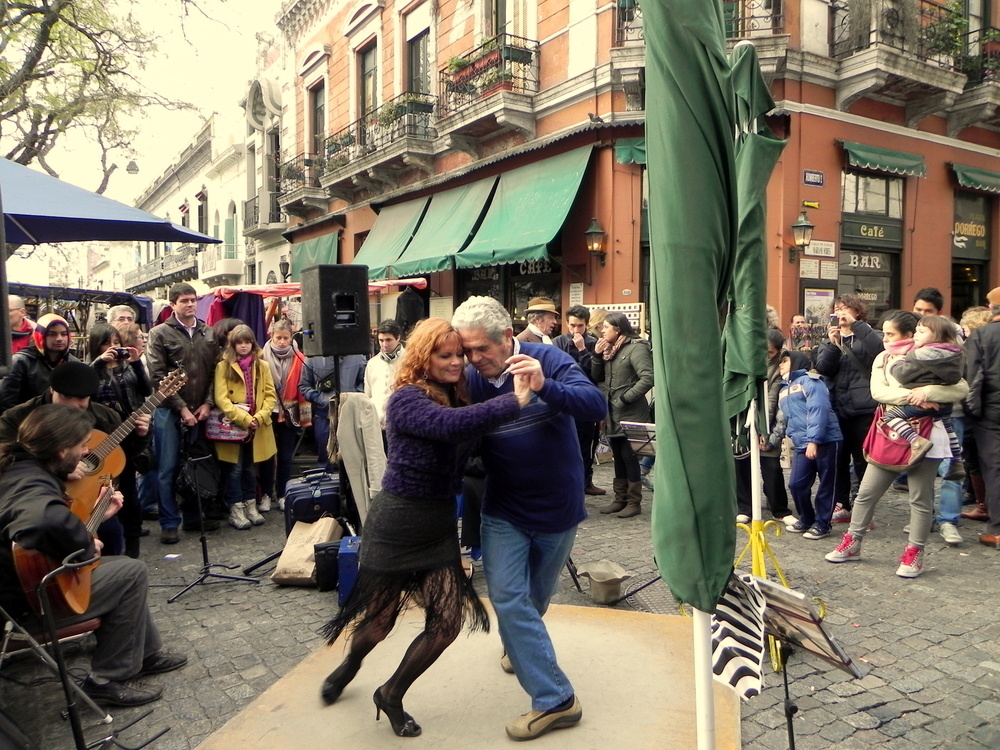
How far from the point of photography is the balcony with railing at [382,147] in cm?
1563

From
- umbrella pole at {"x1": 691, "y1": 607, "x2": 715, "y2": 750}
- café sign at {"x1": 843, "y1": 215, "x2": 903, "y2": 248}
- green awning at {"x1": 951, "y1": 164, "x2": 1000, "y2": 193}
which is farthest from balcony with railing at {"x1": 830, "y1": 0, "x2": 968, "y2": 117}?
umbrella pole at {"x1": 691, "y1": 607, "x2": 715, "y2": 750}

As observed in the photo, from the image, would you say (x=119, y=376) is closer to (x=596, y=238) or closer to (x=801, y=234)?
(x=596, y=238)

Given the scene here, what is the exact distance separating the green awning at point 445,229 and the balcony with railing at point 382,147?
3.94ft

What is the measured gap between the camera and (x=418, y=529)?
3.08 metres

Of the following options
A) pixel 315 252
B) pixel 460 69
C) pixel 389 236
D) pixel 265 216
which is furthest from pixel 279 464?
pixel 265 216

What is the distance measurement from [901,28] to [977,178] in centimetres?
345

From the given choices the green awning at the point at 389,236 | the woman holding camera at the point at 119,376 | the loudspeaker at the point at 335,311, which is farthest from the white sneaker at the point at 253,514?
the green awning at the point at 389,236

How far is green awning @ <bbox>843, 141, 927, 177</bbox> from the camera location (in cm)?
1176

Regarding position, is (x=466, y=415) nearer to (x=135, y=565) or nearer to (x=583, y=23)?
(x=135, y=565)

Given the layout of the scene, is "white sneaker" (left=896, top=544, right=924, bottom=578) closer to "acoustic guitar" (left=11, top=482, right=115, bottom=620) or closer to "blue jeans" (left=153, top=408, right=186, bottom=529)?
"acoustic guitar" (left=11, top=482, right=115, bottom=620)

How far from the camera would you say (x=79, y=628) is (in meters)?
3.43

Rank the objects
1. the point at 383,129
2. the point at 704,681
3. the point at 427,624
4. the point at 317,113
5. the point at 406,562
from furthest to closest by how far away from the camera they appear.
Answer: the point at 317,113, the point at 383,129, the point at 427,624, the point at 406,562, the point at 704,681

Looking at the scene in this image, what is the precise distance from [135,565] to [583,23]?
1151 cm

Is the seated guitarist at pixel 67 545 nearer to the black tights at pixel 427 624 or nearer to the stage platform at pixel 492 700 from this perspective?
the stage platform at pixel 492 700
